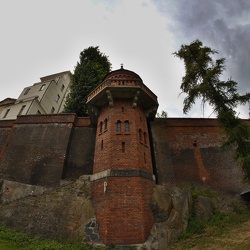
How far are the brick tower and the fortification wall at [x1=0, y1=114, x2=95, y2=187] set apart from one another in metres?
2.44

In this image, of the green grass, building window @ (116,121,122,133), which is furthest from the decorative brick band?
the green grass

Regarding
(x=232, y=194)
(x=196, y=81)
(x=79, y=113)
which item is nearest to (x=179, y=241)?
(x=232, y=194)

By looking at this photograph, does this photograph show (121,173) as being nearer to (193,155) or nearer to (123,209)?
(123,209)

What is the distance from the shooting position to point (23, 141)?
17.4m

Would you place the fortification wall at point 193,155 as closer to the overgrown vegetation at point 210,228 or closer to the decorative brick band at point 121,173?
the overgrown vegetation at point 210,228

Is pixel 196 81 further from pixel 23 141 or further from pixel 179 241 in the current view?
pixel 23 141

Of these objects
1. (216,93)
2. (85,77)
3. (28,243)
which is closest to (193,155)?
(216,93)

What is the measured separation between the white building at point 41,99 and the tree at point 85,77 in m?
4.73

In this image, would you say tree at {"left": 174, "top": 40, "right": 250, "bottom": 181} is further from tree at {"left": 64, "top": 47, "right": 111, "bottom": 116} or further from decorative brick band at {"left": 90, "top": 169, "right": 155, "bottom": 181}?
tree at {"left": 64, "top": 47, "right": 111, "bottom": 116}

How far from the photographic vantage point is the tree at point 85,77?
21.9 m

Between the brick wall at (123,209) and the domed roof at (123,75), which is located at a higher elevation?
the domed roof at (123,75)

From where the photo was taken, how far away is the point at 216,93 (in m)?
13.6

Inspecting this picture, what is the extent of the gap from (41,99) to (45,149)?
12.5 m

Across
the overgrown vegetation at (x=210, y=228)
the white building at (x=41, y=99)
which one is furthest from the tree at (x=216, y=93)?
the white building at (x=41, y=99)
